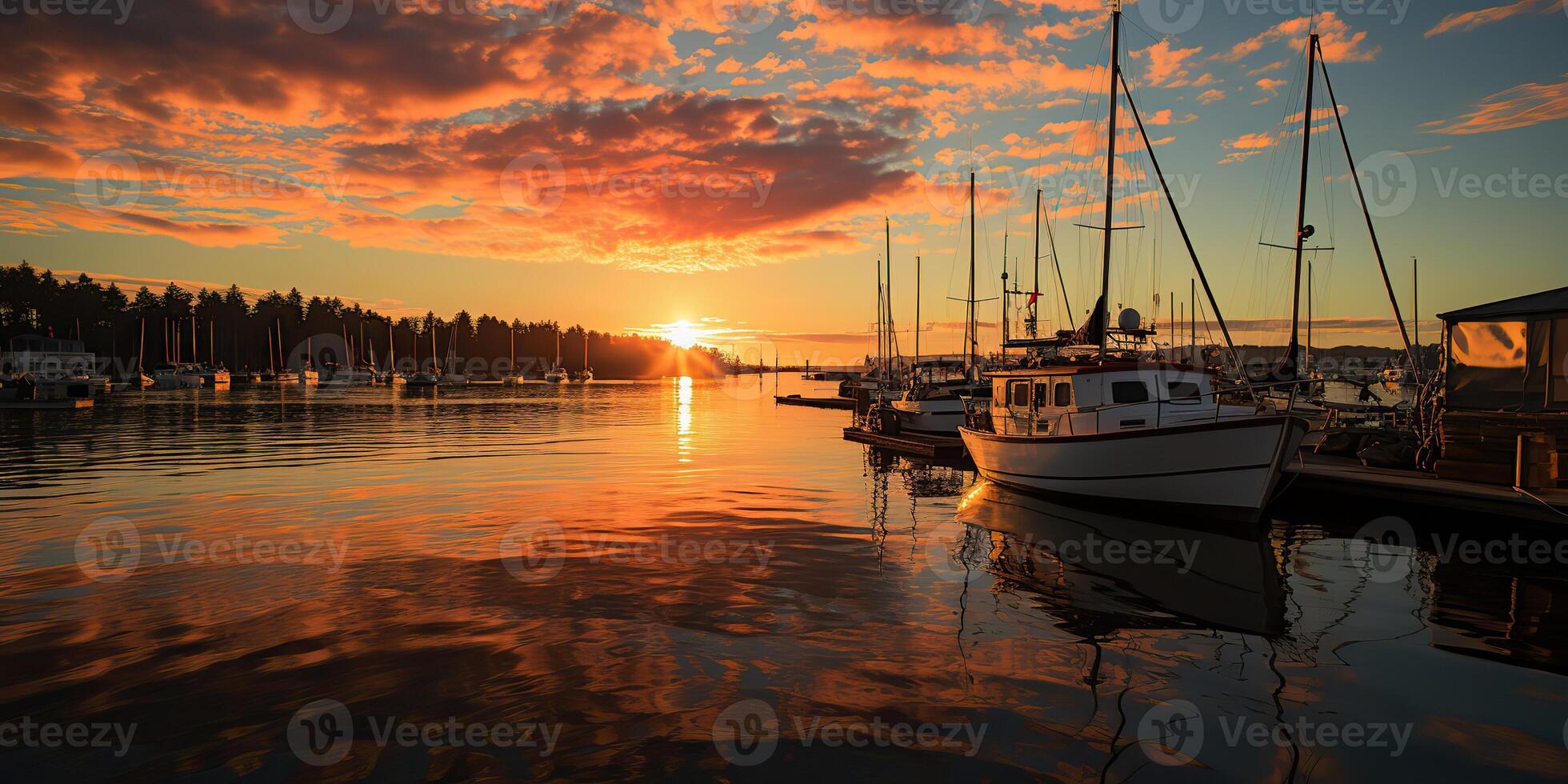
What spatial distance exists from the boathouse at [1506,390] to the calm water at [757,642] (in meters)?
1.46

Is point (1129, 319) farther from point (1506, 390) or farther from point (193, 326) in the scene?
point (193, 326)

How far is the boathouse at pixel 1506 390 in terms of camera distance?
14453 mm

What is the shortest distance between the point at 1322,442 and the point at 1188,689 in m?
21.2

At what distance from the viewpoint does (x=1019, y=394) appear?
20266 millimetres

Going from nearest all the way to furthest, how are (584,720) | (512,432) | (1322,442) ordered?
(584,720) → (1322,442) → (512,432)

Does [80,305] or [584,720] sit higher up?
[80,305]

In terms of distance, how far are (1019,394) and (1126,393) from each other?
3.02 m

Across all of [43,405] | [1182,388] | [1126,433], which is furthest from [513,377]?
[1126,433]

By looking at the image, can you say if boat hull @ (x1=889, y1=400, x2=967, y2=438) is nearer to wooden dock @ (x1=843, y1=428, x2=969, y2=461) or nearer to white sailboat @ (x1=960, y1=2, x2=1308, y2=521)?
wooden dock @ (x1=843, y1=428, x2=969, y2=461)

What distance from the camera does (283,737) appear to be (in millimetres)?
5855

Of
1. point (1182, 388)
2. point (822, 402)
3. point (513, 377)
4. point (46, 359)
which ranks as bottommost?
Result: point (822, 402)

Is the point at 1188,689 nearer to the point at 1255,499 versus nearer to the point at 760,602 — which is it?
the point at 760,602

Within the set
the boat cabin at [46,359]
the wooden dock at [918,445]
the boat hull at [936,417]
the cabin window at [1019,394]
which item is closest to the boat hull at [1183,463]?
the cabin window at [1019,394]

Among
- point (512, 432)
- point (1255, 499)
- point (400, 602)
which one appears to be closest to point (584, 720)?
point (400, 602)
